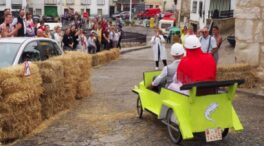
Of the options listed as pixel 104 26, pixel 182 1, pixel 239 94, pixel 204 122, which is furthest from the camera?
pixel 182 1

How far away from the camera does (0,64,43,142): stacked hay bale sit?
775cm

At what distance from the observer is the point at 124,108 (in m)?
10.9

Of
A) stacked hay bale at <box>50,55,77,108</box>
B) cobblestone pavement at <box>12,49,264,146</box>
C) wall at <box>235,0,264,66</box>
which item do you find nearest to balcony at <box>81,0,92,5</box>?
wall at <box>235,0,264,66</box>

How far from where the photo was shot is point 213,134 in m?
7.42

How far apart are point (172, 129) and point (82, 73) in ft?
15.5

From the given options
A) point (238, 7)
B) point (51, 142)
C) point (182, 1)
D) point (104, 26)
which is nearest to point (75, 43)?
point (104, 26)

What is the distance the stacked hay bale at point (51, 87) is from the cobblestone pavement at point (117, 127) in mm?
255

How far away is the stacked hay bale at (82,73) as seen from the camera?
11820 millimetres

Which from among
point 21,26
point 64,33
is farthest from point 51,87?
point 64,33

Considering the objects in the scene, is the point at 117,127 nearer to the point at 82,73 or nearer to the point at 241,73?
the point at 82,73

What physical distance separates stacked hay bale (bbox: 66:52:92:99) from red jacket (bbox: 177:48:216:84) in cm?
436

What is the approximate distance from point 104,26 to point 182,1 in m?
37.1

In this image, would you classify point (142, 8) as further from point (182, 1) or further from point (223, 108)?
point (223, 108)

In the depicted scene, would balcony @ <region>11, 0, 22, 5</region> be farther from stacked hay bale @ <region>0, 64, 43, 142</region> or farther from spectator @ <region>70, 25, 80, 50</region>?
stacked hay bale @ <region>0, 64, 43, 142</region>
